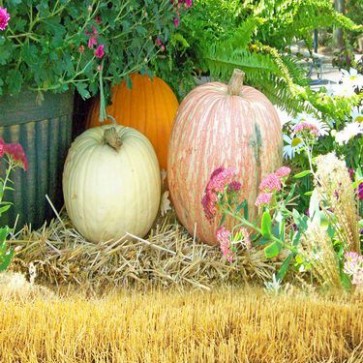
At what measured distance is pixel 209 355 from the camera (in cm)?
205

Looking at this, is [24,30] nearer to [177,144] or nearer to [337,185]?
[177,144]

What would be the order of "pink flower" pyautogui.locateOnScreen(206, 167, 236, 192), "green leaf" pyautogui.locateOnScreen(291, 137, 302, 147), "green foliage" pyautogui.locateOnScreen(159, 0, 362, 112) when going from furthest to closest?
"green foliage" pyautogui.locateOnScreen(159, 0, 362, 112)
"green leaf" pyautogui.locateOnScreen(291, 137, 302, 147)
"pink flower" pyautogui.locateOnScreen(206, 167, 236, 192)

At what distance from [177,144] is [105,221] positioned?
426mm

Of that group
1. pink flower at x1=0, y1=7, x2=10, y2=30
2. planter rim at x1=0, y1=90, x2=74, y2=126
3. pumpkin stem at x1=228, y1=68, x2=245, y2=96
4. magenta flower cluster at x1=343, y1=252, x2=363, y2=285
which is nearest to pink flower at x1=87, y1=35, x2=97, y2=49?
planter rim at x1=0, y1=90, x2=74, y2=126

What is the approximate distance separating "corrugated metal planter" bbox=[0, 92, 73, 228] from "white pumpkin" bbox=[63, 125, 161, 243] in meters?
0.10

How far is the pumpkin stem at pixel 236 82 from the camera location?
122 inches

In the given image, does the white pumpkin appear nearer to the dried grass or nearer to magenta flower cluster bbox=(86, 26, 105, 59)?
the dried grass

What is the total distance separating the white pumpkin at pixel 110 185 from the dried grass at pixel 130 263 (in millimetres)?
74

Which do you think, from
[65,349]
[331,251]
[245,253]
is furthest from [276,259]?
[65,349]

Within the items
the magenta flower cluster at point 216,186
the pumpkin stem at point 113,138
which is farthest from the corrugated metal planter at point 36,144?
the magenta flower cluster at point 216,186

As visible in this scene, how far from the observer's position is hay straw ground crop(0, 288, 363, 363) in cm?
209

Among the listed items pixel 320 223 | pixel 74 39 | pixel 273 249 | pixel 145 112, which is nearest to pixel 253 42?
pixel 145 112

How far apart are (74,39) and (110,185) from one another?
604 millimetres

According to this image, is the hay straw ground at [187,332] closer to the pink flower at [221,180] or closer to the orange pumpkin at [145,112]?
the pink flower at [221,180]
